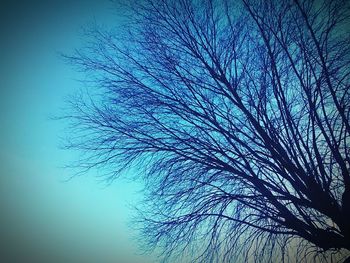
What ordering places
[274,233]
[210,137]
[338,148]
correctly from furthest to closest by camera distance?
1. [210,137]
2. [274,233]
3. [338,148]

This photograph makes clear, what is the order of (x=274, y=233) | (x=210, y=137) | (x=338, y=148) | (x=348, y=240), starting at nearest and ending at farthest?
(x=348, y=240) < (x=338, y=148) < (x=274, y=233) < (x=210, y=137)

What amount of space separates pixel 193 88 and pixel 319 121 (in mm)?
2636

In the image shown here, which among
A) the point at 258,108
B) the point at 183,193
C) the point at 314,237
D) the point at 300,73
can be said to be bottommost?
the point at 314,237

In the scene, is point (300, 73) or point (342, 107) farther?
point (300, 73)

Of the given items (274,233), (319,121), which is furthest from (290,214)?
(319,121)

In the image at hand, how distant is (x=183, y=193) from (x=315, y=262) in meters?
2.86

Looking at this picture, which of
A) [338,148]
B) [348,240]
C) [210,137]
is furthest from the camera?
[210,137]

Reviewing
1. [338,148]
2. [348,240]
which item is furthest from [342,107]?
[348,240]

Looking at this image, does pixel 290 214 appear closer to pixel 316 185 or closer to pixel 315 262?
pixel 316 185

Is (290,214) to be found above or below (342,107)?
below

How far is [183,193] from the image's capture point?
5316 mm

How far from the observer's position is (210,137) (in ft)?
18.2

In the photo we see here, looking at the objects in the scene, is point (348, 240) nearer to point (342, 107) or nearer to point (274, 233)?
point (274, 233)

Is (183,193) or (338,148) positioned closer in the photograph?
(338,148)
